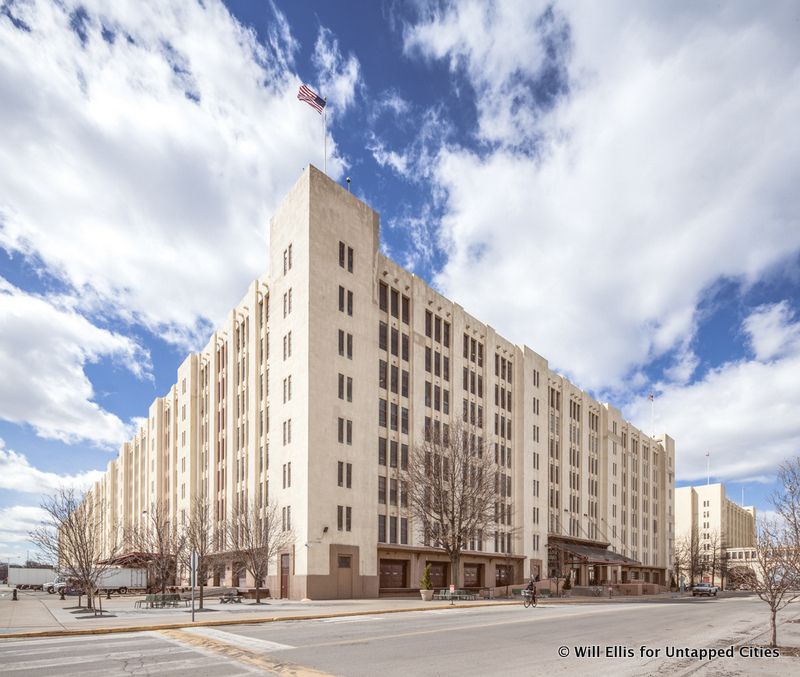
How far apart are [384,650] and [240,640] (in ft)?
15.4

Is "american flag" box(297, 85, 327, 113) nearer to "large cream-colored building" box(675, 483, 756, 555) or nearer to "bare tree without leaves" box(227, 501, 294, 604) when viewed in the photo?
"bare tree without leaves" box(227, 501, 294, 604)

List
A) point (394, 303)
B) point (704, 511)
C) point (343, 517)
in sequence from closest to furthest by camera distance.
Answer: point (343, 517)
point (394, 303)
point (704, 511)

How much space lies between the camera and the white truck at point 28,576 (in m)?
101

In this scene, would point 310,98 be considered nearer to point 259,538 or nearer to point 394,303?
point 394,303

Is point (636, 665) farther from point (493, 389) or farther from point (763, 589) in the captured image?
point (493, 389)

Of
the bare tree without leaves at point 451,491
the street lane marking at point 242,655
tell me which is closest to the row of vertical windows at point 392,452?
the bare tree without leaves at point 451,491

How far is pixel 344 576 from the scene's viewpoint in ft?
149

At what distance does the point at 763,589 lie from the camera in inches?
683

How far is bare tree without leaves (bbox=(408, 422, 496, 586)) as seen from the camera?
4372 centimetres

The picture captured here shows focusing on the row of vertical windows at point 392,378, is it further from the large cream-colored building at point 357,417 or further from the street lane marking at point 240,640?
the street lane marking at point 240,640

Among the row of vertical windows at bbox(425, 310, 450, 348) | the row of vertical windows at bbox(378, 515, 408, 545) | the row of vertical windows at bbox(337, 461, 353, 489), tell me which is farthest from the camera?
the row of vertical windows at bbox(425, 310, 450, 348)

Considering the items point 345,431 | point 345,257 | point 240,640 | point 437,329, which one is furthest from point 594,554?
point 240,640

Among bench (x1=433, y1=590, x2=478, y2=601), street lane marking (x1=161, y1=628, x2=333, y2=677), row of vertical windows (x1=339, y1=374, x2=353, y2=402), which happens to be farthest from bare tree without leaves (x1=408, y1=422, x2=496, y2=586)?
street lane marking (x1=161, y1=628, x2=333, y2=677)

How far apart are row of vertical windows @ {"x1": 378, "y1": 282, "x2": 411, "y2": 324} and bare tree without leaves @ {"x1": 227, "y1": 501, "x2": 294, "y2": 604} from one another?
18253 millimetres
